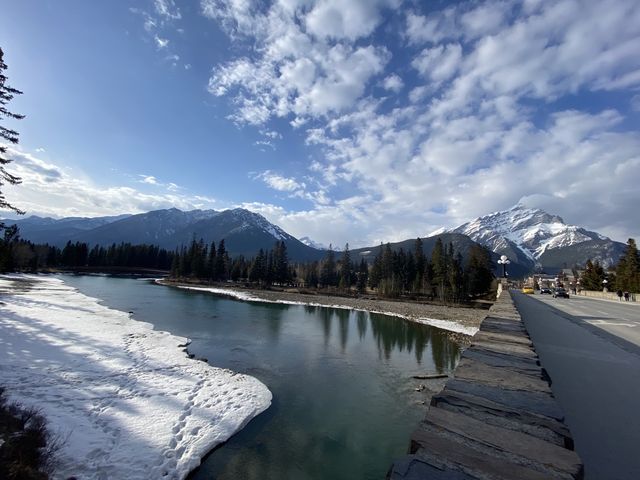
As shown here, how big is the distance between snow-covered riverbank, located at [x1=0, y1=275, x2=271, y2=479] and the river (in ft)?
2.98

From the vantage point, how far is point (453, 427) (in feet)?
9.37

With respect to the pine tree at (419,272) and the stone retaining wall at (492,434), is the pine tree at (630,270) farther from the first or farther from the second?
the stone retaining wall at (492,434)

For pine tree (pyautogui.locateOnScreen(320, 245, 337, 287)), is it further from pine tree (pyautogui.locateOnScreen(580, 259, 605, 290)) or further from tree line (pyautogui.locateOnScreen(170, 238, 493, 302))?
pine tree (pyautogui.locateOnScreen(580, 259, 605, 290))

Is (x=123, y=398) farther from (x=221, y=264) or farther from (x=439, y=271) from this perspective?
(x=221, y=264)

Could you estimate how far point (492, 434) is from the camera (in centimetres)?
279

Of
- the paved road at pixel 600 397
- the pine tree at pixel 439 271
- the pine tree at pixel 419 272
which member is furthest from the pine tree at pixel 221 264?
the paved road at pixel 600 397

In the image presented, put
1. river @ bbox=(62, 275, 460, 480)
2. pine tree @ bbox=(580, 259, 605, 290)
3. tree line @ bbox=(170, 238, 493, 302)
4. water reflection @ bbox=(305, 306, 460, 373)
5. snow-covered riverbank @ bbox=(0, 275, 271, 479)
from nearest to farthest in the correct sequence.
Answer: snow-covered riverbank @ bbox=(0, 275, 271, 479), river @ bbox=(62, 275, 460, 480), water reflection @ bbox=(305, 306, 460, 373), tree line @ bbox=(170, 238, 493, 302), pine tree @ bbox=(580, 259, 605, 290)

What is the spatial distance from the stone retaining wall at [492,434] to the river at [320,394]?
22.2ft

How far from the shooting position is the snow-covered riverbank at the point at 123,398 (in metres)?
8.10

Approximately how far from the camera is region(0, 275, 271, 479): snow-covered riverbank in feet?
26.6

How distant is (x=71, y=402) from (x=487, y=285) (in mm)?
80060

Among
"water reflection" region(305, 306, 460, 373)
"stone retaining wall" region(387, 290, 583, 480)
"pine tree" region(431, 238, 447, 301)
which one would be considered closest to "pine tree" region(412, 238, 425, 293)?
"pine tree" region(431, 238, 447, 301)

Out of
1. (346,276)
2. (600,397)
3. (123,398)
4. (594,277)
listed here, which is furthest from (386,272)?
(600,397)

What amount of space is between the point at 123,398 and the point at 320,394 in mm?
7670
